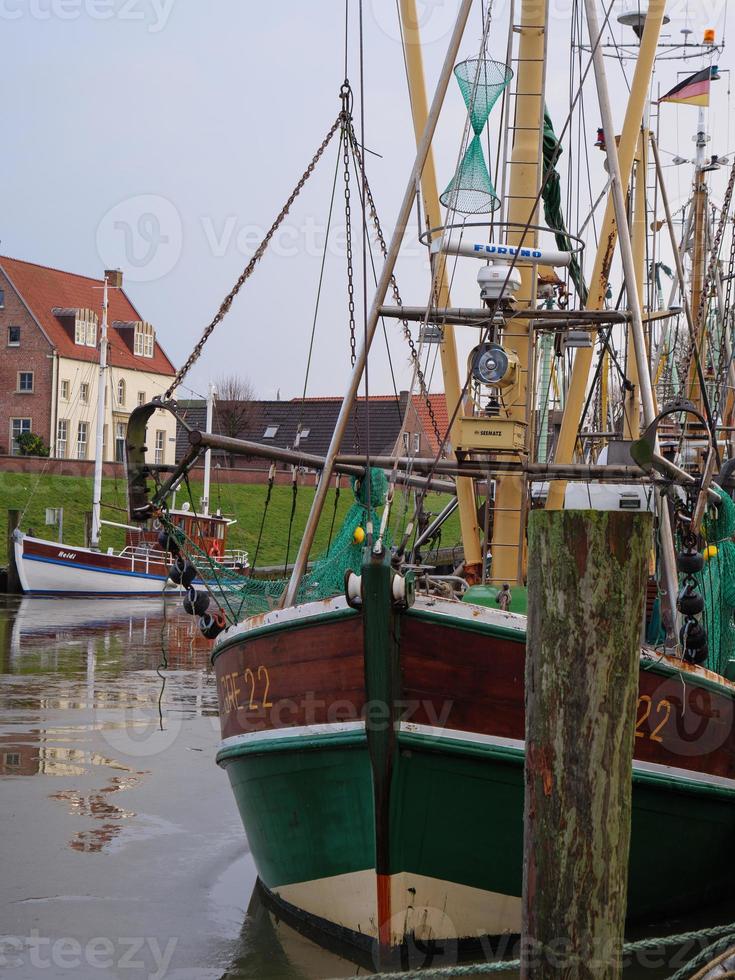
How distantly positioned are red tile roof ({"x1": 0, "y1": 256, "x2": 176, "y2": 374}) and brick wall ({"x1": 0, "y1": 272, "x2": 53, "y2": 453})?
46 cm

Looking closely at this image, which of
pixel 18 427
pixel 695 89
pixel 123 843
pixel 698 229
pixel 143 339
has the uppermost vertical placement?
pixel 695 89

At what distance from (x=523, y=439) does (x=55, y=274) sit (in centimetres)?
4954

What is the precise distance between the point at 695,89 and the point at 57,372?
33.8 metres

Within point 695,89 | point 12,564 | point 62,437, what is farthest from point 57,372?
point 695,89

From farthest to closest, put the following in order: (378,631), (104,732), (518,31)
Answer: (104,732) < (518,31) < (378,631)

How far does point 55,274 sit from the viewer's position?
5466 cm

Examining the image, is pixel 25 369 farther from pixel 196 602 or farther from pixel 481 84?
pixel 196 602

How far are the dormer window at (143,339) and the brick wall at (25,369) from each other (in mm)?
5250

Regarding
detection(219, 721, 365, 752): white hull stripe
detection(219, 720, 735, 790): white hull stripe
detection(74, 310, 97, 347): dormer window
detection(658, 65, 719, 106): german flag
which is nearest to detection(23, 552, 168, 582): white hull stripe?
detection(74, 310, 97, 347): dormer window

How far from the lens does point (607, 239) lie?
360 inches

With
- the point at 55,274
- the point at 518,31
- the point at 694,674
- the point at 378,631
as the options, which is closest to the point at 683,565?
the point at 694,674

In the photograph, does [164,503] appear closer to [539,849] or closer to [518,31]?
[539,849]

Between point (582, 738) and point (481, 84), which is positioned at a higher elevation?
point (481, 84)


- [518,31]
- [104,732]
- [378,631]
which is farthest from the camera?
[104,732]
